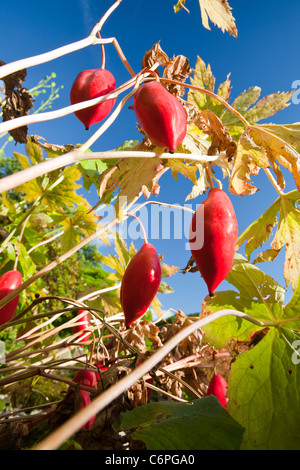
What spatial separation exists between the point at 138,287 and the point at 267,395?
26 centimetres

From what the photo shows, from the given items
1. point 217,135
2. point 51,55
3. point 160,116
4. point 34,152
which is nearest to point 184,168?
point 217,135

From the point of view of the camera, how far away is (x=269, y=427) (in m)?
0.42

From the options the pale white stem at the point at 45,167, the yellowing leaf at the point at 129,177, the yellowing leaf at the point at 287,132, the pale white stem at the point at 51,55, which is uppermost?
the pale white stem at the point at 51,55

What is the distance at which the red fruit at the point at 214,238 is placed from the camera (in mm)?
470

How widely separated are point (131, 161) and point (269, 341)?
398mm

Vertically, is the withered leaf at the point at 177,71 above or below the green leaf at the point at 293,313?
above

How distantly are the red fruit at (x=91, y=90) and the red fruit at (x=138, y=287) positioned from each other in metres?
0.29

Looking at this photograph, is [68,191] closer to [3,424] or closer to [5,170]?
[3,424]

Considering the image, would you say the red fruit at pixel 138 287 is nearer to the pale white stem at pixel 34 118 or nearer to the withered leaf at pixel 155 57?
the pale white stem at pixel 34 118

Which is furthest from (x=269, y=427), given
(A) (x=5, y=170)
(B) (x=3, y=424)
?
(A) (x=5, y=170)

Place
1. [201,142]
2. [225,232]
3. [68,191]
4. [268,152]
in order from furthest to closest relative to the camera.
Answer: [68,191] → [201,142] → [268,152] → [225,232]

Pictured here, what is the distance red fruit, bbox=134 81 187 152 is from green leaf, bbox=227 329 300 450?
358 mm

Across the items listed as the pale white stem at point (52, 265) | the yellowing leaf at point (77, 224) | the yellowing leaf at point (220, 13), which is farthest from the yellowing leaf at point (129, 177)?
the yellowing leaf at point (77, 224)
